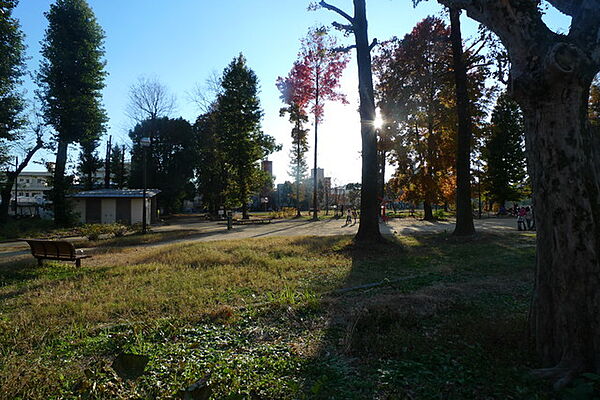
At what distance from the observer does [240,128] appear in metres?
35.3

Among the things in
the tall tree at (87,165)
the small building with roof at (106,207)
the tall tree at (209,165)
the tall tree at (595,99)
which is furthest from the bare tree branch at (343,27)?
the tall tree at (87,165)

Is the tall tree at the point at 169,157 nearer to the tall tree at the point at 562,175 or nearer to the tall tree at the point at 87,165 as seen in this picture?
the tall tree at the point at 87,165

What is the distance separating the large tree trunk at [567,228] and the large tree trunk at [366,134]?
8784 millimetres

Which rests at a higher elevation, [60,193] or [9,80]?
[9,80]

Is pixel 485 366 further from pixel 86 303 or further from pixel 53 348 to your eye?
pixel 86 303

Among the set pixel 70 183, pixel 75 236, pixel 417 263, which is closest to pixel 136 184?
pixel 70 183

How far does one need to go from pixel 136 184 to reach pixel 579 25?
163 ft

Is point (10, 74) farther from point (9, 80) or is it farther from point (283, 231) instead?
point (283, 231)

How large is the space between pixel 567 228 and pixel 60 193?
2900 cm

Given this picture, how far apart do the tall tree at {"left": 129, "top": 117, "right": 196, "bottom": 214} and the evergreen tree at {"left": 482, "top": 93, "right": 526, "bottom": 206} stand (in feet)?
128

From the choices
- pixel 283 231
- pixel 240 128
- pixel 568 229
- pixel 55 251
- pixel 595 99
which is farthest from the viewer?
pixel 240 128

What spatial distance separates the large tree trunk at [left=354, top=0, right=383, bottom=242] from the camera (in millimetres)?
11977

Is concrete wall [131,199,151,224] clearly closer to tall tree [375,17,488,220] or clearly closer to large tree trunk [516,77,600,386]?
tall tree [375,17,488,220]

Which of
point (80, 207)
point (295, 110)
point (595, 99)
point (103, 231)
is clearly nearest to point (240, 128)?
point (295, 110)
